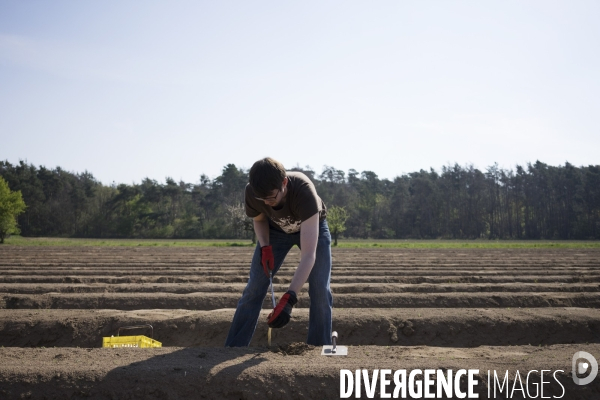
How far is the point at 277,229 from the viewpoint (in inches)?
158

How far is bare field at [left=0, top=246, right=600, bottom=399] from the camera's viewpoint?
10.2 feet

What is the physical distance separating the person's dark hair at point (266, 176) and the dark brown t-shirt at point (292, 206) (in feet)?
0.96

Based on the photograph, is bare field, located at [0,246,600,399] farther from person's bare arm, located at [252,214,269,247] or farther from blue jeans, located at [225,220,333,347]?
person's bare arm, located at [252,214,269,247]

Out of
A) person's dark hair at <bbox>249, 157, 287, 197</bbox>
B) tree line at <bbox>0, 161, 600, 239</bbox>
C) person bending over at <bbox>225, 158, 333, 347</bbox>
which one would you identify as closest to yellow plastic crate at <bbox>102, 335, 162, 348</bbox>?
person bending over at <bbox>225, 158, 333, 347</bbox>

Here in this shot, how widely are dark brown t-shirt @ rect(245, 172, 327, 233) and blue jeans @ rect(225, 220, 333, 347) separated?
0.67 ft

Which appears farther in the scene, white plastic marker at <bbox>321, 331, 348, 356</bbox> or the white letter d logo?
white plastic marker at <bbox>321, 331, 348, 356</bbox>

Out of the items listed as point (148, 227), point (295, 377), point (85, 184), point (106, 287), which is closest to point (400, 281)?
point (106, 287)

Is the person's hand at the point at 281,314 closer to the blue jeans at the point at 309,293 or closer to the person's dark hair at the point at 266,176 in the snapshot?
the blue jeans at the point at 309,293

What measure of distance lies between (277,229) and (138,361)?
1431 millimetres

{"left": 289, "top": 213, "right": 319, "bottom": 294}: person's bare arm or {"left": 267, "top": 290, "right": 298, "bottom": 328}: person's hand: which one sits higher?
{"left": 289, "top": 213, "right": 319, "bottom": 294}: person's bare arm

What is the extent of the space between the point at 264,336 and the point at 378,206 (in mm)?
56418

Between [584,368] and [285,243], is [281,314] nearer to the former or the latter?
[285,243]

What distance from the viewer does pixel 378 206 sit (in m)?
61.4

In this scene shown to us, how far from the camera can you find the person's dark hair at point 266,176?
322 cm
